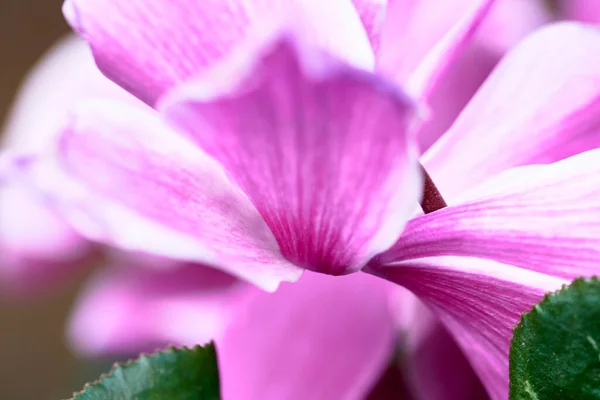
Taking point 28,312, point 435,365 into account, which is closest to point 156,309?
point 435,365

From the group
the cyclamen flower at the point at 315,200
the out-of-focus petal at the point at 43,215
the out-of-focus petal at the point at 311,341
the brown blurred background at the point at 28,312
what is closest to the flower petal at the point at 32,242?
the out-of-focus petal at the point at 43,215

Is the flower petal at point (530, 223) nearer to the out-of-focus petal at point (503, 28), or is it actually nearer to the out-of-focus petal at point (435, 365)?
the out-of-focus petal at point (435, 365)

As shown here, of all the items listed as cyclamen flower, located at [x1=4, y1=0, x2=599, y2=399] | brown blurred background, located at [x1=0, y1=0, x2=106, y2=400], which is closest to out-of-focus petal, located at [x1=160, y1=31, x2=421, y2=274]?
cyclamen flower, located at [x1=4, y1=0, x2=599, y2=399]

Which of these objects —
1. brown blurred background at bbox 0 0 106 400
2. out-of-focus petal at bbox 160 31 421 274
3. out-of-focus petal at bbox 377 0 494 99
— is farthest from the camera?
brown blurred background at bbox 0 0 106 400

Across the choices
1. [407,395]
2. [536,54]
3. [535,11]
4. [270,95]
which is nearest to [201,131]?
[270,95]

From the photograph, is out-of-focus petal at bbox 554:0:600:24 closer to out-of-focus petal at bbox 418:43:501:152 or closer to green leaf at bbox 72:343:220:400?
out-of-focus petal at bbox 418:43:501:152

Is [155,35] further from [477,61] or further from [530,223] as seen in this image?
[477,61]

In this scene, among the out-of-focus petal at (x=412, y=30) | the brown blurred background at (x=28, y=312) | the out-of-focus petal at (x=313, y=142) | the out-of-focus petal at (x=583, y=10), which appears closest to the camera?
the out-of-focus petal at (x=313, y=142)

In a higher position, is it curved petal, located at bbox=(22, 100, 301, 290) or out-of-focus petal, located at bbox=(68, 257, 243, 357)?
curved petal, located at bbox=(22, 100, 301, 290)
